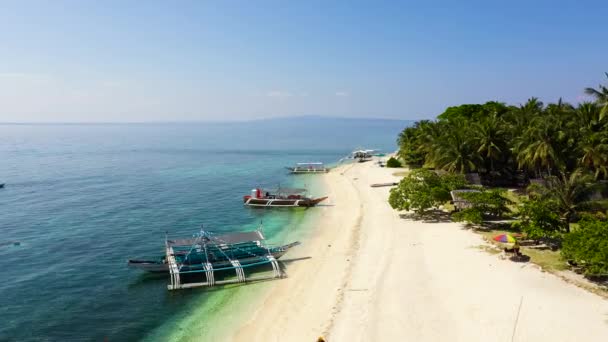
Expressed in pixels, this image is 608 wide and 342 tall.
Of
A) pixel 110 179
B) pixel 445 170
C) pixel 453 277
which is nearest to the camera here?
pixel 453 277

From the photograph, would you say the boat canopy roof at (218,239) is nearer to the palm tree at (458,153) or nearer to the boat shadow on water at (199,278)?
the boat shadow on water at (199,278)

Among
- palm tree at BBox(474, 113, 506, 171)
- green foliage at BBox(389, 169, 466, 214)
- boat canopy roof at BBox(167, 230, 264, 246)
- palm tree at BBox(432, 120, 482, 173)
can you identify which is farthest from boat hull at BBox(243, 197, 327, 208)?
palm tree at BBox(474, 113, 506, 171)

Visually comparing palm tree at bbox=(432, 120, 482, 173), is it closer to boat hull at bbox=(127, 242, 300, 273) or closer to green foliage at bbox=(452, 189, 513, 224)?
green foliage at bbox=(452, 189, 513, 224)

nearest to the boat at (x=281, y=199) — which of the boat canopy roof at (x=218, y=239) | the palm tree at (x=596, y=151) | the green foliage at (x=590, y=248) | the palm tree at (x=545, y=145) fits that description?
the boat canopy roof at (x=218, y=239)

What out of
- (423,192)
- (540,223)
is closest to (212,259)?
(423,192)

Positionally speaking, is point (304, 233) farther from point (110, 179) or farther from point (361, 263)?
point (110, 179)

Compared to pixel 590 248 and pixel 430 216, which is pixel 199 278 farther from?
pixel 590 248

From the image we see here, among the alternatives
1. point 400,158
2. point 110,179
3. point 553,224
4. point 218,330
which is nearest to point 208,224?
point 218,330
